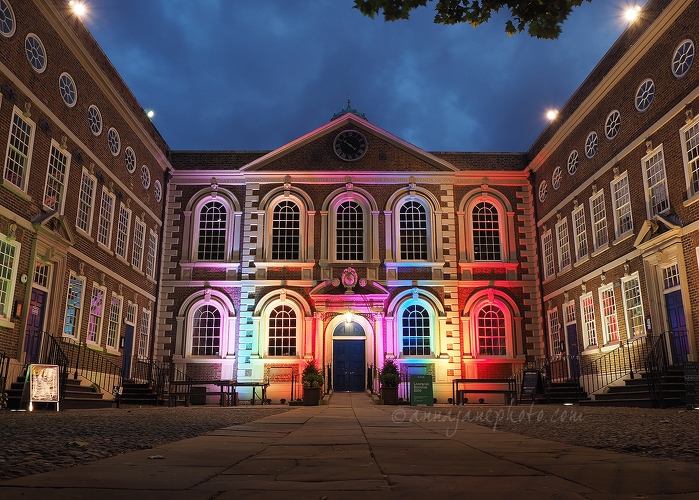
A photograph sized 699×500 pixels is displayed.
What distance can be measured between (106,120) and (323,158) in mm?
8691

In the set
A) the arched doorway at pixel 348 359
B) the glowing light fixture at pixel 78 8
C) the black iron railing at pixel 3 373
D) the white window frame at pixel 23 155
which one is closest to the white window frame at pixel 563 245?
the arched doorway at pixel 348 359

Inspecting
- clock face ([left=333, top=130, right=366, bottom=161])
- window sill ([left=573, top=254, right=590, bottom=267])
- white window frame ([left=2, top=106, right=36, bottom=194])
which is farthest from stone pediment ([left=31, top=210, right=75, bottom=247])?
window sill ([left=573, top=254, right=590, bottom=267])

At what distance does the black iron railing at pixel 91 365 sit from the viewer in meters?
17.5

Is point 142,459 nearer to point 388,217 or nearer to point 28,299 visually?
point 28,299

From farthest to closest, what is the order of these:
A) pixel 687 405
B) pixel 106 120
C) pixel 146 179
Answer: pixel 146 179, pixel 106 120, pixel 687 405

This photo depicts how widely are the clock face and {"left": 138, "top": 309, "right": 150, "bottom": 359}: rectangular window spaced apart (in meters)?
9.75

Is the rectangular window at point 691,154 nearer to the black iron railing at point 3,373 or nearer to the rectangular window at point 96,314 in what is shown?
the black iron railing at point 3,373

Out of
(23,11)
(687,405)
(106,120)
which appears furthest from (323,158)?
(687,405)

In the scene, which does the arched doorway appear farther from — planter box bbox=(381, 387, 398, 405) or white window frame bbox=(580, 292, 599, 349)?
white window frame bbox=(580, 292, 599, 349)

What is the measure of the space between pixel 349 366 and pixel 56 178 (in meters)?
12.6

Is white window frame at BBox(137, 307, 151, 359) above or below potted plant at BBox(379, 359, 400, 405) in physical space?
above

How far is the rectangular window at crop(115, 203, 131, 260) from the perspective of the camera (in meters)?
21.4

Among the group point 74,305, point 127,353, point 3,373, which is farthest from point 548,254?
point 3,373

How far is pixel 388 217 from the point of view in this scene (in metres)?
25.2
